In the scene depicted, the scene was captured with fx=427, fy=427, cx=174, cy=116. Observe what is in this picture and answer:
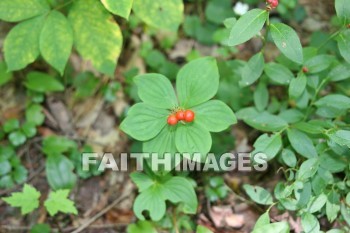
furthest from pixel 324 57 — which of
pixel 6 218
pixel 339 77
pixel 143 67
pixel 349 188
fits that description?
pixel 6 218

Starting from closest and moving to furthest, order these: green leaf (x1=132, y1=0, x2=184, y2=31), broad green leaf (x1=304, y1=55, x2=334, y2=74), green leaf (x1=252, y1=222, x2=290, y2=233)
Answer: green leaf (x1=252, y1=222, x2=290, y2=233)
broad green leaf (x1=304, y1=55, x2=334, y2=74)
green leaf (x1=132, y1=0, x2=184, y2=31)

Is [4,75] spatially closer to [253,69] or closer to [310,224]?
[253,69]

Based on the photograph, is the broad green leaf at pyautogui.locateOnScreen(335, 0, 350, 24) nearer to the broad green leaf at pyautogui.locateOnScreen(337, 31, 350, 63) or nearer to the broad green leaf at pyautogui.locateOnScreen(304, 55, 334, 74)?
the broad green leaf at pyautogui.locateOnScreen(337, 31, 350, 63)

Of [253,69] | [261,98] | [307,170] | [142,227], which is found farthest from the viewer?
[261,98]

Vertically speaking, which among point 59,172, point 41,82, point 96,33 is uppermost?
point 96,33

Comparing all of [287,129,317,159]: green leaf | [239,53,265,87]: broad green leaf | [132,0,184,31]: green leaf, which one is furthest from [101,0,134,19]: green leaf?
[287,129,317,159]: green leaf

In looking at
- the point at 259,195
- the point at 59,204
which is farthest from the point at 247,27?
the point at 59,204
